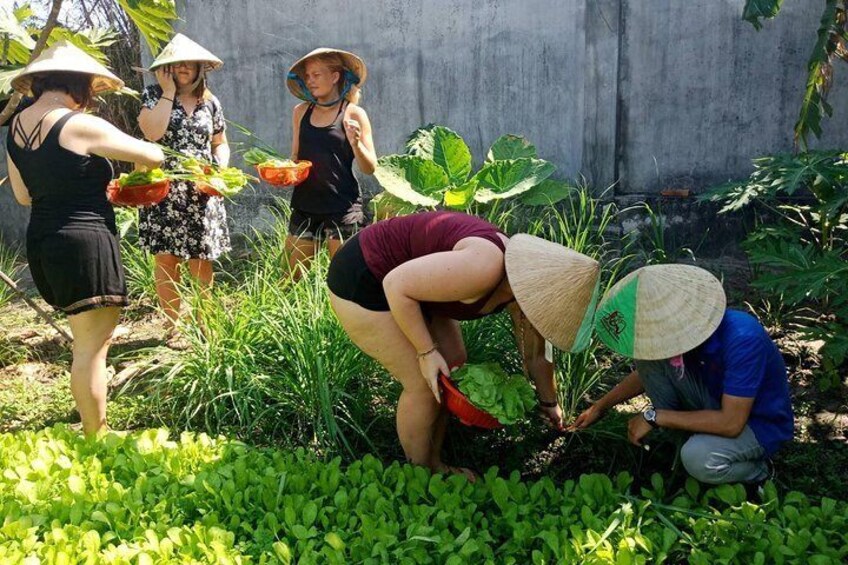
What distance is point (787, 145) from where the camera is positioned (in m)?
5.38

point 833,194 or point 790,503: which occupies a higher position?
point 833,194

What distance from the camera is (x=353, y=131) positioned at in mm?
4527

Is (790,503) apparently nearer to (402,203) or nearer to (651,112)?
(402,203)

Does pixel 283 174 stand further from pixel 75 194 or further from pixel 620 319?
pixel 620 319

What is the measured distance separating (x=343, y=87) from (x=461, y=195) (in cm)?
94

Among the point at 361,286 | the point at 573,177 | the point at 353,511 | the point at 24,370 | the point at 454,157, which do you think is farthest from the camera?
the point at 573,177

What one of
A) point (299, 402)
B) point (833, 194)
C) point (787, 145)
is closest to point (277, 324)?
point (299, 402)

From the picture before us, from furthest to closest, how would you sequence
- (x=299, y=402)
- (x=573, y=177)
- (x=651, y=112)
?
(x=573, y=177), (x=651, y=112), (x=299, y=402)

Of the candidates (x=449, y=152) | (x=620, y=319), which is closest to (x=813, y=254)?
(x=620, y=319)

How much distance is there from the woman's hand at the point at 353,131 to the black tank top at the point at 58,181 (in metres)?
1.44

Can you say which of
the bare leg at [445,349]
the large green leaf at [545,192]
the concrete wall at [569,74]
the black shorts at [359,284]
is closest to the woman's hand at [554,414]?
the bare leg at [445,349]

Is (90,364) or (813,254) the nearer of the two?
(90,364)

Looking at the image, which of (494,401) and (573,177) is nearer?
(494,401)

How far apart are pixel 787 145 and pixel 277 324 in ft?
12.0
